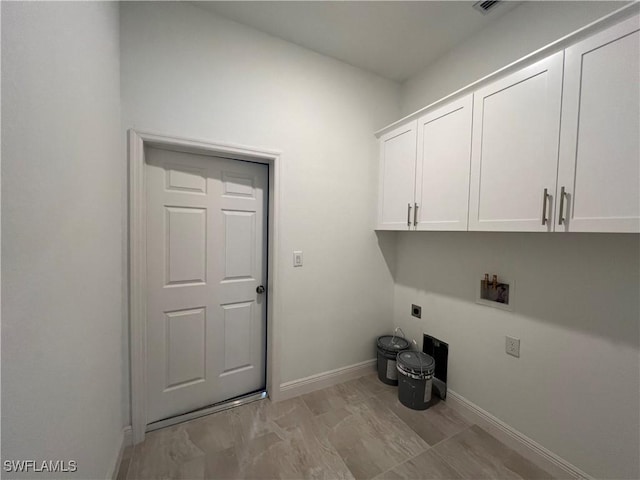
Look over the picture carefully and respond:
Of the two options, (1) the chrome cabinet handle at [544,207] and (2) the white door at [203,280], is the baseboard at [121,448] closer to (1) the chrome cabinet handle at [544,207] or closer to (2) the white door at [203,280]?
(2) the white door at [203,280]

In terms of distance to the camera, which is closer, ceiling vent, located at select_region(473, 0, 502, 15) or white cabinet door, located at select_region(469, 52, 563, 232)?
white cabinet door, located at select_region(469, 52, 563, 232)

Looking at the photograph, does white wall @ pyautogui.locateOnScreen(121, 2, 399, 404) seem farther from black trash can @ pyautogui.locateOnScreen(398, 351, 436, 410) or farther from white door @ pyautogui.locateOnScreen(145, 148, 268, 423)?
black trash can @ pyautogui.locateOnScreen(398, 351, 436, 410)

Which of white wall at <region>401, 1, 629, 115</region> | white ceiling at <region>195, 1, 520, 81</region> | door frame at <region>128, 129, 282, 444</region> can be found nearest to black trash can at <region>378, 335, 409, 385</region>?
door frame at <region>128, 129, 282, 444</region>

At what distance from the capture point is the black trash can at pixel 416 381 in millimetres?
1880

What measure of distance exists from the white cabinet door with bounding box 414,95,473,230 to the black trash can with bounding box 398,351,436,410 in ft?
3.58

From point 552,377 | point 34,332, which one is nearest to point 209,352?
point 34,332

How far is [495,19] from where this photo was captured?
172cm

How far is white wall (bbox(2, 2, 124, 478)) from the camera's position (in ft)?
1.90

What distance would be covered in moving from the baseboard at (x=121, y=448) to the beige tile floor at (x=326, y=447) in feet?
0.13

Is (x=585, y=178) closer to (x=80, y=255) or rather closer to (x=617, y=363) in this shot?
(x=617, y=363)

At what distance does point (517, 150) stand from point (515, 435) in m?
1.81

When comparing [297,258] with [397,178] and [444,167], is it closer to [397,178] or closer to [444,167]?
[397,178]

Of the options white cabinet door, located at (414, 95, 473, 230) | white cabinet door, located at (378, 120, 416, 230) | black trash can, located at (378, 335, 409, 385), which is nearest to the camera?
white cabinet door, located at (414, 95, 473, 230)

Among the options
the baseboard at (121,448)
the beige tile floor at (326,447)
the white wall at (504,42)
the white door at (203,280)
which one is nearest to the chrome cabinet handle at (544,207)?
the white wall at (504,42)
